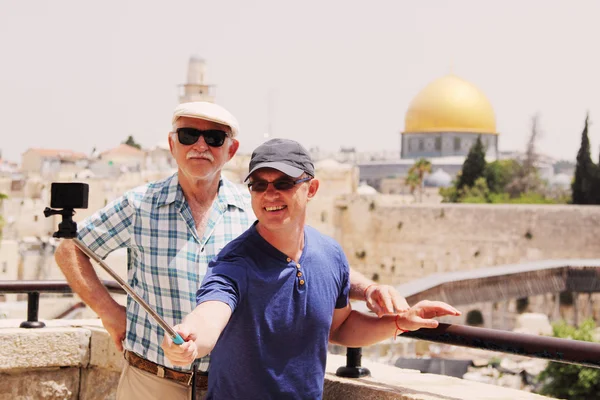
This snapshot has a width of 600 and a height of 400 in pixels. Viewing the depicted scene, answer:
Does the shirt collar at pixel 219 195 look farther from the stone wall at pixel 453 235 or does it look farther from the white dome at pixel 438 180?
the white dome at pixel 438 180

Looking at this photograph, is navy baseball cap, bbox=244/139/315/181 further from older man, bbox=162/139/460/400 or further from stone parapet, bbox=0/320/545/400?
stone parapet, bbox=0/320/545/400

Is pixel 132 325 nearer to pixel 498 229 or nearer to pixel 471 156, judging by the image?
pixel 498 229

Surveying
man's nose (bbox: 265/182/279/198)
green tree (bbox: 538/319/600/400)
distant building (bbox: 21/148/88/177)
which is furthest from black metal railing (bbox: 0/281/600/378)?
distant building (bbox: 21/148/88/177)

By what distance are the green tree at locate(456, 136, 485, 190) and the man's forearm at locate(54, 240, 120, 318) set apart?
37.1 m

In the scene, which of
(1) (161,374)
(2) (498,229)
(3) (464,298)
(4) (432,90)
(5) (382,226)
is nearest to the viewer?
(1) (161,374)

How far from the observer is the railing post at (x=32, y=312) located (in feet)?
10.8

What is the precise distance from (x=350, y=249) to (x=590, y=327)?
15.4 metres

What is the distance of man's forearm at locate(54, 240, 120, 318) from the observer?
254 centimetres

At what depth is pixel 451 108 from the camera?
48.8 meters

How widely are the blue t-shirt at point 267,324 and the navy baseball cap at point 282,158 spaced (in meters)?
0.20

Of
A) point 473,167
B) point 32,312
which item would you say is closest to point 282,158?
point 32,312

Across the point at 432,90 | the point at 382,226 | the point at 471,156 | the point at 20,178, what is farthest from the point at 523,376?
the point at 20,178

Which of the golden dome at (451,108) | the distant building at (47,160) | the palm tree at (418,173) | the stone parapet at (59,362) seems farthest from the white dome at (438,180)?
the stone parapet at (59,362)

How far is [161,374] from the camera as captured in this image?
96.0 inches
